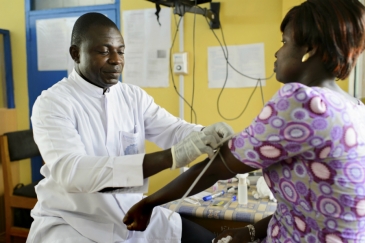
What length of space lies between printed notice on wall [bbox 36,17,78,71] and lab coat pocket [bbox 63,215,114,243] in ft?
5.73

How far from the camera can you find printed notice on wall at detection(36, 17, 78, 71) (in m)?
2.76

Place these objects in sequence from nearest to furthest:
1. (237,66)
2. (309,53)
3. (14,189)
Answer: (309,53), (237,66), (14,189)

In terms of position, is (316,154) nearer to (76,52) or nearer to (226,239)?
(226,239)

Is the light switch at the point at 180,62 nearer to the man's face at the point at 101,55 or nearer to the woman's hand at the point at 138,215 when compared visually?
the man's face at the point at 101,55

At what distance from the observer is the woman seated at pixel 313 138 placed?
2.45 feet

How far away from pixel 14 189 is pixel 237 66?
1.92 metres

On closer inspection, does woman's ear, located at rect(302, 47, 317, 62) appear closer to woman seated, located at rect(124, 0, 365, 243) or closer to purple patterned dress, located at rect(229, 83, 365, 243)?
woman seated, located at rect(124, 0, 365, 243)

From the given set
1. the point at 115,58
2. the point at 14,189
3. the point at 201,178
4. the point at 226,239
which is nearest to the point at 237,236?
the point at 226,239

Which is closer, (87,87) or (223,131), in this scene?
(223,131)

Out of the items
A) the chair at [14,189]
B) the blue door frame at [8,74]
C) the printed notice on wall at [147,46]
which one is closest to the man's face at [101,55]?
the printed notice on wall at [147,46]

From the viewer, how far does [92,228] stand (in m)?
1.36

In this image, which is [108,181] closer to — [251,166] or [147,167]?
[147,167]

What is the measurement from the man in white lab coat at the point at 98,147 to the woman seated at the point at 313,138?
0.23 metres

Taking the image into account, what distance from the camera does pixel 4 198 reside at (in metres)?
2.79
